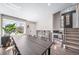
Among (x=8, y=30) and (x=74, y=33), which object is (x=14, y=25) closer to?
(x=8, y=30)

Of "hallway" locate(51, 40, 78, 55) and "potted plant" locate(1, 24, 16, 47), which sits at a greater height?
"potted plant" locate(1, 24, 16, 47)

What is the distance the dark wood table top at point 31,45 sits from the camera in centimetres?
258

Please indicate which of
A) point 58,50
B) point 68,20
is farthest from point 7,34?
point 68,20

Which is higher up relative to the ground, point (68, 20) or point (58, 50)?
point (68, 20)

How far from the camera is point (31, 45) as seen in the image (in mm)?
2615

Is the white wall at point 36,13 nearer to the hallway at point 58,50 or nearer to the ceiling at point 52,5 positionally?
the ceiling at point 52,5

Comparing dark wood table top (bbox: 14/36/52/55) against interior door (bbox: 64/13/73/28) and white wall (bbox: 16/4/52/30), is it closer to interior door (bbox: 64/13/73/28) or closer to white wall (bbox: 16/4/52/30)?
white wall (bbox: 16/4/52/30)

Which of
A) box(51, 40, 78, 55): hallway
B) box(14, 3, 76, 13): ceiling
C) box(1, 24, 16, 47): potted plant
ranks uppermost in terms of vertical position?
box(14, 3, 76, 13): ceiling

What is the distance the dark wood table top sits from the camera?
2.58 meters

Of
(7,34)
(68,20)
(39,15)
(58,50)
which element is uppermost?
(39,15)

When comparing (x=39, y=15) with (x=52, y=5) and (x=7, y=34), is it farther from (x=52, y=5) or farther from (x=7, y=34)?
(x=7, y=34)

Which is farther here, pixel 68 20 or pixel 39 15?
pixel 39 15

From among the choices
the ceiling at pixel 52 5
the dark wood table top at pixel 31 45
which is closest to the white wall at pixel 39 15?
the ceiling at pixel 52 5

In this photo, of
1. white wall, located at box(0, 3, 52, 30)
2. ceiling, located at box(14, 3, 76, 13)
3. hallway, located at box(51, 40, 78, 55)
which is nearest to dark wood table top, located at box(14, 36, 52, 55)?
hallway, located at box(51, 40, 78, 55)
